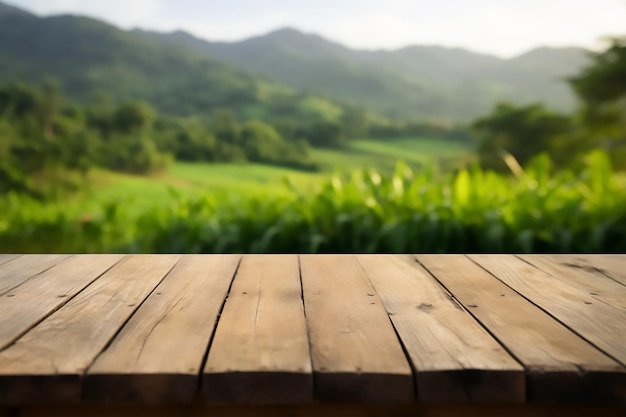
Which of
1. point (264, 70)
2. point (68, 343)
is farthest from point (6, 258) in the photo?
point (264, 70)

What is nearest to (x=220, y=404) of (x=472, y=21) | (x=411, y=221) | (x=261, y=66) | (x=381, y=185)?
(x=411, y=221)

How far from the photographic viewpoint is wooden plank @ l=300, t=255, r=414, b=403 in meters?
0.86

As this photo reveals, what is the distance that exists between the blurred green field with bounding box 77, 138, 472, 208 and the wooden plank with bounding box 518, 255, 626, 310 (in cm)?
376

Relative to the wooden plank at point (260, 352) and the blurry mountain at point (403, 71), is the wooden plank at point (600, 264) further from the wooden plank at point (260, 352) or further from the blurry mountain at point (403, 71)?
the blurry mountain at point (403, 71)

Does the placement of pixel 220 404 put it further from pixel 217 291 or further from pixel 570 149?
pixel 570 149

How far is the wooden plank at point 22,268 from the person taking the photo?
4.62 feet

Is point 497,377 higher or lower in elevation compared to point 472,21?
lower

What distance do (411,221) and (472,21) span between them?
5.80 m

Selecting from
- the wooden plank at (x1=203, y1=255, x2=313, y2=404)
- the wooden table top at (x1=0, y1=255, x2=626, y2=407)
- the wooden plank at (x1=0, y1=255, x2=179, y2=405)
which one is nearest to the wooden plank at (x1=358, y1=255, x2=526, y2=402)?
the wooden table top at (x1=0, y1=255, x2=626, y2=407)

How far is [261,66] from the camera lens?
36.6 ft

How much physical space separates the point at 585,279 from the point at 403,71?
10228mm

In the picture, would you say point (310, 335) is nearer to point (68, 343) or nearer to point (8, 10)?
point (68, 343)

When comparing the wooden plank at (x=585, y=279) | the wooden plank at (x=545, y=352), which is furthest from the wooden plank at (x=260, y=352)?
the wooden plank at (x=585, y=279)

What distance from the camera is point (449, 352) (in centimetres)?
93
